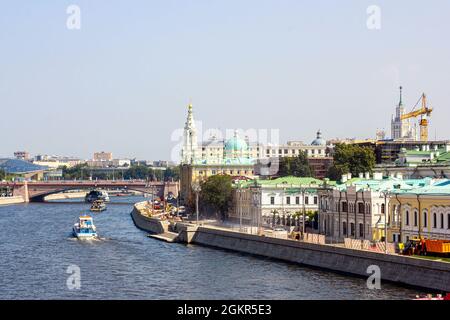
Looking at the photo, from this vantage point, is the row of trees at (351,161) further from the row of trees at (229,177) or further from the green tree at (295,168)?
the green tree at (295,168)

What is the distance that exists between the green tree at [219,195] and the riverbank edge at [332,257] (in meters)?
12.8

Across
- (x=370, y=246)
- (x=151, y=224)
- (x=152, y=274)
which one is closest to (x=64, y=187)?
(x=151, y=224)

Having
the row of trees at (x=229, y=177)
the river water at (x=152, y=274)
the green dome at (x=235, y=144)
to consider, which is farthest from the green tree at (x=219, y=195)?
the green dome at (x=235, y=144)

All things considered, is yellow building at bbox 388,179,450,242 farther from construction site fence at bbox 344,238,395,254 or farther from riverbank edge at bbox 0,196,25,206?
riverbank edge at bbox 0,196,25,206

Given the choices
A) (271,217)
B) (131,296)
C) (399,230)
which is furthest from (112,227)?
(131,296)

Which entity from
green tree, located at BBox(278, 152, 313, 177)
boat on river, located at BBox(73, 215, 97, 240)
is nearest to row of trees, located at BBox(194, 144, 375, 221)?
green tree, located at BBox(278, 152, 313, 177)

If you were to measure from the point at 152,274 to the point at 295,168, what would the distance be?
6750 cm

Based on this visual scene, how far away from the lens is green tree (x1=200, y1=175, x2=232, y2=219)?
87688 millimetres

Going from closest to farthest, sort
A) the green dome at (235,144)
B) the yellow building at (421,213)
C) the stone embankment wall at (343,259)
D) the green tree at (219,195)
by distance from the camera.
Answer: the stone embankment wall at (343,259) < the yellow building at (421,213) < the green tree at (219,195) < the green dome at (235,144)

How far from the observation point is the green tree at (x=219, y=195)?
288 feet

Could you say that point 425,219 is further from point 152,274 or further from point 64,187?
point 64,187

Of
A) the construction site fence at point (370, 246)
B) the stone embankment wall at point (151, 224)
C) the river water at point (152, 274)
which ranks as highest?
the construction site fence at point (370, 246)

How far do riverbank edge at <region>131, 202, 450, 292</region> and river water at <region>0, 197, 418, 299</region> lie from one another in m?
0.69
